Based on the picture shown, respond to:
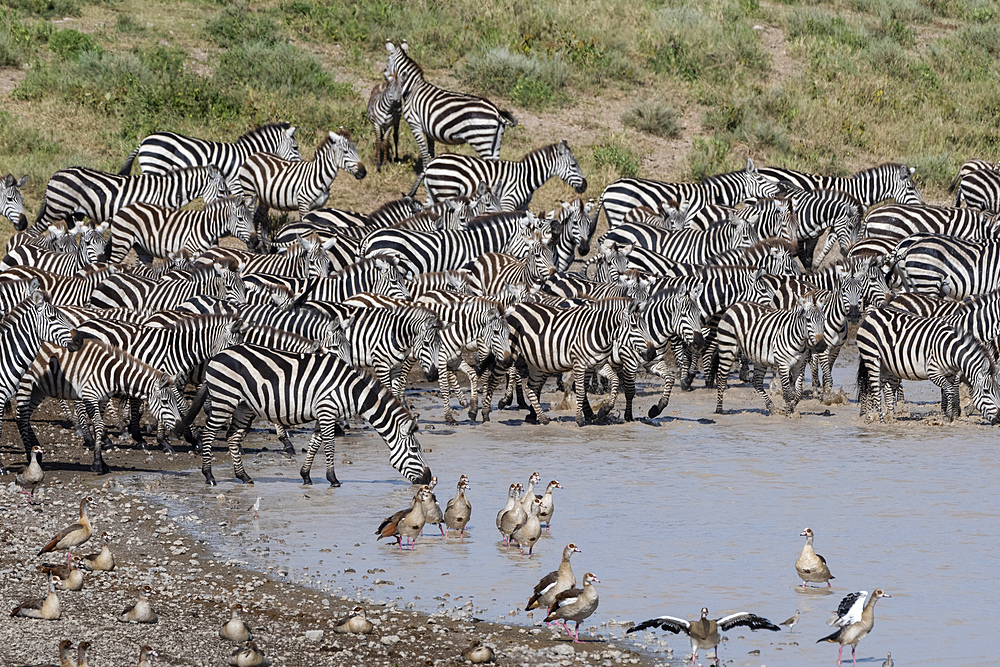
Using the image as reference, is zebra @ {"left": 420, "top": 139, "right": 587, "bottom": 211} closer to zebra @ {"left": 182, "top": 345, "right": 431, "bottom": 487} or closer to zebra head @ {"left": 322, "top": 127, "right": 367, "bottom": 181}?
zebra head @ {"left": 322, "top": 127, "right": 367, "bottom": 181}

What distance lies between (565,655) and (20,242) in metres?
14.2

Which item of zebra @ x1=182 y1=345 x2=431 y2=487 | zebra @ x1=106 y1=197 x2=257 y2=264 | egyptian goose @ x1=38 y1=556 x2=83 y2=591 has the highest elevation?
zebra @ x1=106 y1=197 x2=257 y2=264

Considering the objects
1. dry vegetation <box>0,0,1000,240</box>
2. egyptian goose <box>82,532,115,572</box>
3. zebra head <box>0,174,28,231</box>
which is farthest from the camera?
dry vegetation <box>0,0,1000,240</box>

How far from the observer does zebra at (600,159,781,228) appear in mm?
25375

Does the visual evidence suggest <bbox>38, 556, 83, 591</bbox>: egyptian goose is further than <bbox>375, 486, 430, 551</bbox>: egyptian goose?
No

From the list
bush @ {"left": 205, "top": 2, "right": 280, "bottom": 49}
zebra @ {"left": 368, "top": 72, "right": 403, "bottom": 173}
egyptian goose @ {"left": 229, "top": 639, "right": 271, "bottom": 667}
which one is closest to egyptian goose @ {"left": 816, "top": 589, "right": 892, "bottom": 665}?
egyptian goose @ {"left": 229, "top": 639, "right": 271, "bottom": 667}

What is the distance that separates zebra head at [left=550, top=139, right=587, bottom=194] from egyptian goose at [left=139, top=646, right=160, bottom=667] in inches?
687

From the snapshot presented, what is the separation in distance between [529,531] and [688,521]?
1938mm

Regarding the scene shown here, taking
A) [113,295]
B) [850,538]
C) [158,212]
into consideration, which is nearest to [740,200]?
[158,212]

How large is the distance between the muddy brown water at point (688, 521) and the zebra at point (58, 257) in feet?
15.7

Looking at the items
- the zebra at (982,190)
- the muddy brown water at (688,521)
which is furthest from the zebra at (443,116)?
the muddy brown water at (688,521)

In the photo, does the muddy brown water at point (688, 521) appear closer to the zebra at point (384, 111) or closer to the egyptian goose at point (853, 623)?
the egyptian goose at point (853, 623)

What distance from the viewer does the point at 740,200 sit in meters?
26.0

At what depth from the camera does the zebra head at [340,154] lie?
81.3 feet
